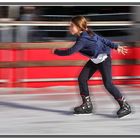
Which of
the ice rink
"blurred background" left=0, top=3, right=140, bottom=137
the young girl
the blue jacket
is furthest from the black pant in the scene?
"blurred background" left=0, top=3, right=140, bottom=137

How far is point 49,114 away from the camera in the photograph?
867 centimetres

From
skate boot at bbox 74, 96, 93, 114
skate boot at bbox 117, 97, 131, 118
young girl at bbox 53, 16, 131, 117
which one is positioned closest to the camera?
young girl at bbox 53, 16, 131, 117

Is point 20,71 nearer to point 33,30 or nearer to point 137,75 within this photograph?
point 33,30

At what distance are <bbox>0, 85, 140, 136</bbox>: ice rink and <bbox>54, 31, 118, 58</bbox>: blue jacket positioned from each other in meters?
0.90

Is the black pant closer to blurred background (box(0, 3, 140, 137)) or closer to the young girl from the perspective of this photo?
the young girl

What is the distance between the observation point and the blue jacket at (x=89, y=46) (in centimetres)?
794

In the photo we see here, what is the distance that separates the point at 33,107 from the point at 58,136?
2101 mm

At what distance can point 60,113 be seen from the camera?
344 inches

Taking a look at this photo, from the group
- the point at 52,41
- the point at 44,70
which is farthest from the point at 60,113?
the point at 52,41

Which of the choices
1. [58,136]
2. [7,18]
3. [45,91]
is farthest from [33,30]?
[58,136]

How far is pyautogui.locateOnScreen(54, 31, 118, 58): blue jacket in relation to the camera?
7943 millimetres

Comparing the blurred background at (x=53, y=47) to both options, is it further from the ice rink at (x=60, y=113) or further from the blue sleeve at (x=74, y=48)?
the blue sleeve at (x=74, y=48)

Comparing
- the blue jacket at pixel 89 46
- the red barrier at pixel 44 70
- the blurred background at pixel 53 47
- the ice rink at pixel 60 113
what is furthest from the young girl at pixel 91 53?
the red barrier at pixel 44 70

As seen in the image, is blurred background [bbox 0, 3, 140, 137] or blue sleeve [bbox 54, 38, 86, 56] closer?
blue sleeve [bbox 54, 38, 86, 56]
